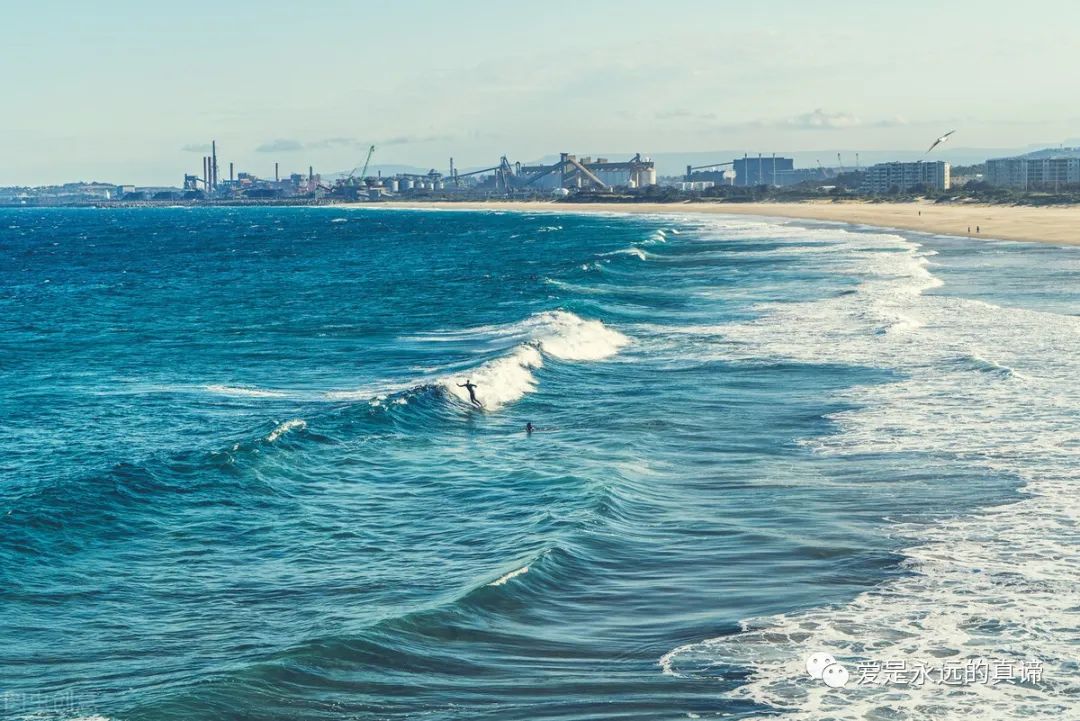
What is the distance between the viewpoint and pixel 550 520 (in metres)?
19.1

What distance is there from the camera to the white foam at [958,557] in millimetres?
12359

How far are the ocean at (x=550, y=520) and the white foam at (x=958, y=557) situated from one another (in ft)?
0.20

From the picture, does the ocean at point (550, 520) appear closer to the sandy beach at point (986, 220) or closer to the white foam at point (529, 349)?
the white foam at point (529, 349)

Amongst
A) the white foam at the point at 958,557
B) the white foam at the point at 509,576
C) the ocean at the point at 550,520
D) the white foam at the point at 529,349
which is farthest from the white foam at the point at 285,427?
the white foam at the point at 958,557

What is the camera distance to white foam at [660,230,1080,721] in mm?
12359

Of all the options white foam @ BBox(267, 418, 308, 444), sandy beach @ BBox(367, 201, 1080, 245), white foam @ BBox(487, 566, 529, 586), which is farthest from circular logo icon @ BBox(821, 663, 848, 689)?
sandy beach @ BBox(367, 201, 1080, 245)

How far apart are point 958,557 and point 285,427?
1411 centimetres

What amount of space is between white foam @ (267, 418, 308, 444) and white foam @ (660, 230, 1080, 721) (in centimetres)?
1036

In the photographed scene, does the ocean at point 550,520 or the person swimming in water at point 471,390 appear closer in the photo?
the ocean at point 550,520

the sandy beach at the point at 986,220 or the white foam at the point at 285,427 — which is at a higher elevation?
the sandy beach at the point at 986,220

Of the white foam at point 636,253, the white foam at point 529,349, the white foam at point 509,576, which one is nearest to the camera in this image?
the white foam at point 509,576

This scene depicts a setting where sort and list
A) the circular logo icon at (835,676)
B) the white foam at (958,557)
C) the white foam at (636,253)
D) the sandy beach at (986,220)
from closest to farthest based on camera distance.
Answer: the white foam at (958,557), the circular logo icon at (835,676), the white foam at (636,253), the sandy beach at (986,220)

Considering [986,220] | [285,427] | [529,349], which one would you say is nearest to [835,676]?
[285,427]

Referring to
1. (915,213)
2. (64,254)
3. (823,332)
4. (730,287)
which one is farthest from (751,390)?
(915,213)
